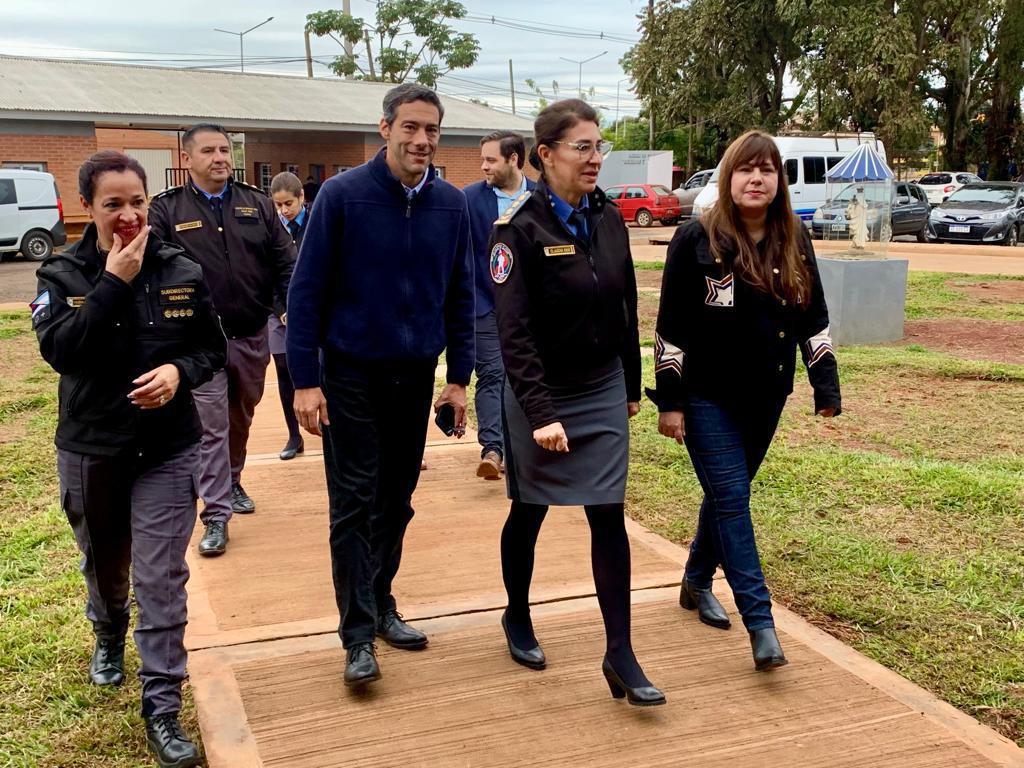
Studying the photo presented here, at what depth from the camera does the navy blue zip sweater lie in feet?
12.1

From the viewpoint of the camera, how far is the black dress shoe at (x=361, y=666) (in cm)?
361

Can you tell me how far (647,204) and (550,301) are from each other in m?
34.2

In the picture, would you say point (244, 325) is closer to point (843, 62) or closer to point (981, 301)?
point (981, 301)

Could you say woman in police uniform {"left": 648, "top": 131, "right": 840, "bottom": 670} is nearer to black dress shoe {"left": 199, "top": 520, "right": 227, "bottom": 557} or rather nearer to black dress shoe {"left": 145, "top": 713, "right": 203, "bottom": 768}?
black dress shoe {"left": 145, "top": 713, "right": 203, "bottom": 768}

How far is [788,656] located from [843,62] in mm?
38781

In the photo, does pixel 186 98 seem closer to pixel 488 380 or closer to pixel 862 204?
pixel 862 204

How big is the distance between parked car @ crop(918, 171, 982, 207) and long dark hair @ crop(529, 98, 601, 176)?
37.2 meters

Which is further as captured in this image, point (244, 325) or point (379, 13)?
point (379, 13)

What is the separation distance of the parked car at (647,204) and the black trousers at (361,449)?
110ft

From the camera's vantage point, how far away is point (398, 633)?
4.06 meters

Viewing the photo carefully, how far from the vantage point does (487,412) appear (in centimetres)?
629

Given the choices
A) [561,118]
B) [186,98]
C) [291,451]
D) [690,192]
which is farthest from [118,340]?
[690,192]

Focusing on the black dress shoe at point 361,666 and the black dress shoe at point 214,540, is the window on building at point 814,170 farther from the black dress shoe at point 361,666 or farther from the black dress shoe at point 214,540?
the black dress shoe at point 361,666

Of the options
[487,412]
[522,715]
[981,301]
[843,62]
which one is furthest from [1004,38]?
[522,715]
